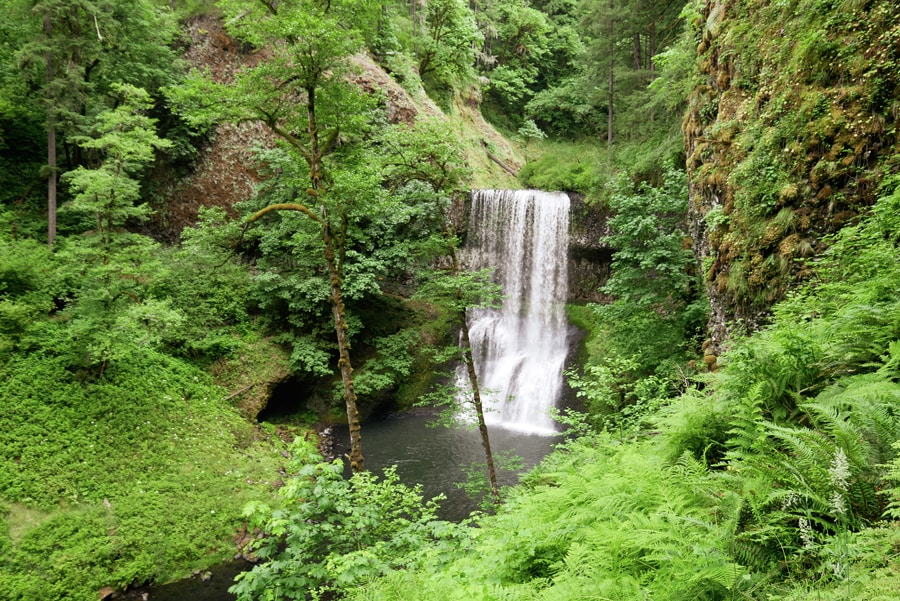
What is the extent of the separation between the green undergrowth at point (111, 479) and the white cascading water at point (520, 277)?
9.78m

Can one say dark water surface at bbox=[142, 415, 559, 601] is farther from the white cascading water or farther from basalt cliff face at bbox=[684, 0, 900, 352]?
basalt cliff face at bbox=[684, 0, 900, 352]

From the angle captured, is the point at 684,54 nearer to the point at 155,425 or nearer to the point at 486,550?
the point at 486,550

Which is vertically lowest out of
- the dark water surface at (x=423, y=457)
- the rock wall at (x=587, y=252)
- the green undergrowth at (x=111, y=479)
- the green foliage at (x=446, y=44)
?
the dark water surface at (x=423, y=457)

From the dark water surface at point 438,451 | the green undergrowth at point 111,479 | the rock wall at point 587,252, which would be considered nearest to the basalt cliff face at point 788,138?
the dark water surface at point 438,451

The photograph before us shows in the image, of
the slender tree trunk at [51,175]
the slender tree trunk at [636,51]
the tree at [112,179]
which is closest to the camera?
the tree at [112,179]

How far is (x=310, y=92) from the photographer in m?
7.83

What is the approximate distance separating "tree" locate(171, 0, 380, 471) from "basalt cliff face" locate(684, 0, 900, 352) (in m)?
5.99

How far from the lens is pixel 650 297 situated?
10094 millimetres

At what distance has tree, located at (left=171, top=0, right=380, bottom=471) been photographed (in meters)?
7.12

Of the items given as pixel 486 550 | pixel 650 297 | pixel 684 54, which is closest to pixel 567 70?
pixel 684 54

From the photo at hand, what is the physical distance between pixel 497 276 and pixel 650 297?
10.6m

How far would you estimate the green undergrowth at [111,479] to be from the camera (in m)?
7.89

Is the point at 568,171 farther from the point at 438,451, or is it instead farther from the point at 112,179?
the point at 112,179

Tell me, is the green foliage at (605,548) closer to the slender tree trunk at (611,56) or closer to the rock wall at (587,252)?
the rock wall at (587,252)
